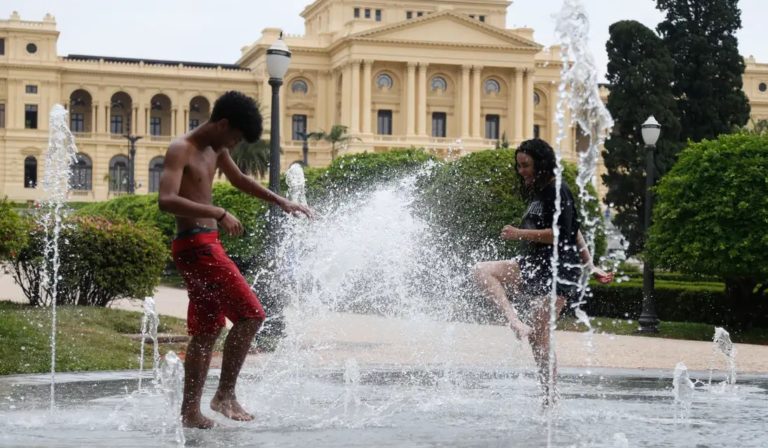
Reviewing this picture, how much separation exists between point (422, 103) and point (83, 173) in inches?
844

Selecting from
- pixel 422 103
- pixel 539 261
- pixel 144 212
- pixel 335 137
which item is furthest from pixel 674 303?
pixel 422 103

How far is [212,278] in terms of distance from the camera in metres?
6.28

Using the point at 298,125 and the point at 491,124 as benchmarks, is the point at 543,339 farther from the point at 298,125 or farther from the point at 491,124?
the point at 491,124

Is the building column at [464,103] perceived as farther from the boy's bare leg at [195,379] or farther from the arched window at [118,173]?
the boy's bare leg at [195,379]

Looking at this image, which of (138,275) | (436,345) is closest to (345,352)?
(436,345)

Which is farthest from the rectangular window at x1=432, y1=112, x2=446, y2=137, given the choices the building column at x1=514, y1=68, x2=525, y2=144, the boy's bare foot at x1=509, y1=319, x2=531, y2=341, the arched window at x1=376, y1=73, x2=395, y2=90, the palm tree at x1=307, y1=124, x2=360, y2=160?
the boy's bare foot at x1=509, y1=319, x2=531, y2=341

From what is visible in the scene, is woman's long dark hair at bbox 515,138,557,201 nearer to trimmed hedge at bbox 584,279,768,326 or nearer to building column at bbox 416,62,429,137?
trimmed hedge at bbox 584,279,768,326

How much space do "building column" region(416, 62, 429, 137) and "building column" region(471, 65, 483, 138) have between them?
3.06 metres

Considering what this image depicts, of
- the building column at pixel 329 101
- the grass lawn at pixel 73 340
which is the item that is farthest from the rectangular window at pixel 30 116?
the grass lawn at pixel 73 340

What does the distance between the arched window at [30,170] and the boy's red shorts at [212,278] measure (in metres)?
73.8

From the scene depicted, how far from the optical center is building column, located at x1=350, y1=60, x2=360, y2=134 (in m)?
78.4

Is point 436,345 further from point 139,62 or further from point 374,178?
point 139,62

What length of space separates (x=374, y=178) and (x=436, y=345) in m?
17.9

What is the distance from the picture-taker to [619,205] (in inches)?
1706
